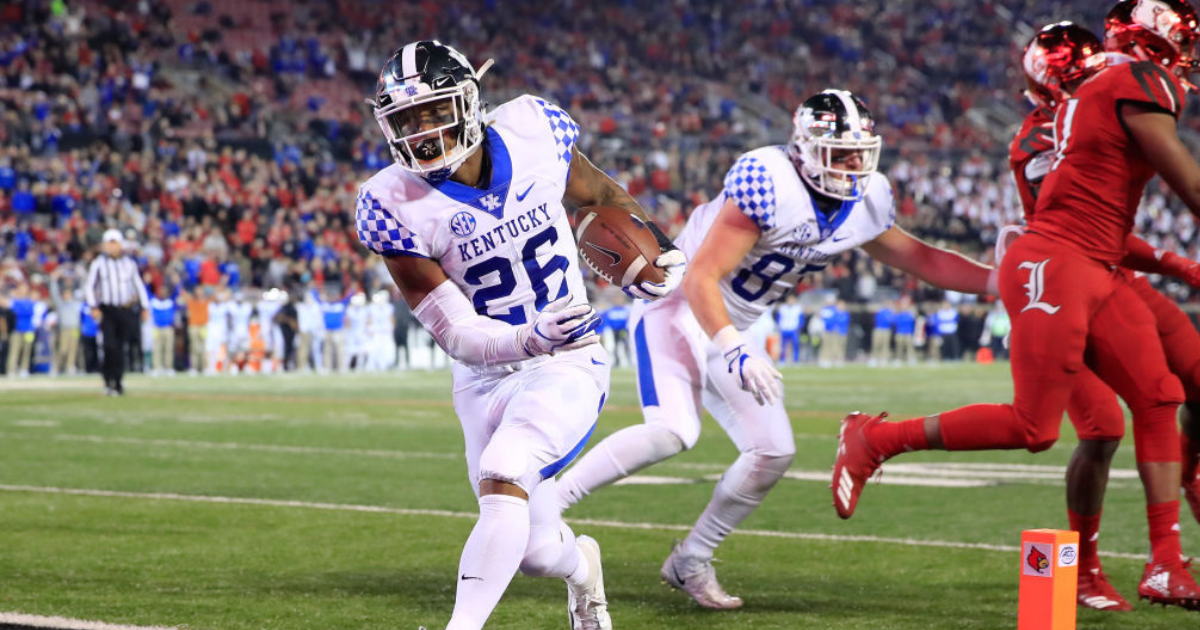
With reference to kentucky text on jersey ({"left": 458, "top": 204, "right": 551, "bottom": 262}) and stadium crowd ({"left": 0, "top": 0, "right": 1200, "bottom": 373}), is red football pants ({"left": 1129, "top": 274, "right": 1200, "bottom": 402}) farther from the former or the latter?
stadium crowd ({"left": 0, "top": 0, "right": 1200, "bottom": 373})

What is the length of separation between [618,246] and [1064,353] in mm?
1439

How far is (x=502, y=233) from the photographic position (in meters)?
3.92

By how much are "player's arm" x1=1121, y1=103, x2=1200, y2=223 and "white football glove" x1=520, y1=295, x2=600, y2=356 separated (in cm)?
187

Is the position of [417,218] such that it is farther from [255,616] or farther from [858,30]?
[858,30]

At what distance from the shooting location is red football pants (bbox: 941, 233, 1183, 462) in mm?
4477

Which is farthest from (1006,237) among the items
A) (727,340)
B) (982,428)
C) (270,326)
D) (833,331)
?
(833,331)

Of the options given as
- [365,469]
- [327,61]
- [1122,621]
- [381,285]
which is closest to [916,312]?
[381,285]

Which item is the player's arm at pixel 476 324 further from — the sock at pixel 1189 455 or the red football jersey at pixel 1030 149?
the sock at pixel 1189 455

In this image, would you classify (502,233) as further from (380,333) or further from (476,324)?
(380,333)

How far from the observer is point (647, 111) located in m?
35.2

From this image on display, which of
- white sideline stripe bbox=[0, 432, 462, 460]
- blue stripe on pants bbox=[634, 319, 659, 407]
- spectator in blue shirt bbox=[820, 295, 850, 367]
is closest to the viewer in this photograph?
blue stripe on pants bbox=[634, 319, 659, 407]

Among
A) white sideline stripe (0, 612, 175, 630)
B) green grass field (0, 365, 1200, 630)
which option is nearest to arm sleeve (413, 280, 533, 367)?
green grass field (0, 365, 1200, 630)

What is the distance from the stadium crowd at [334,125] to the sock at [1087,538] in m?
14.6

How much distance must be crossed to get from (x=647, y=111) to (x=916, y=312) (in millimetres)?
8894
